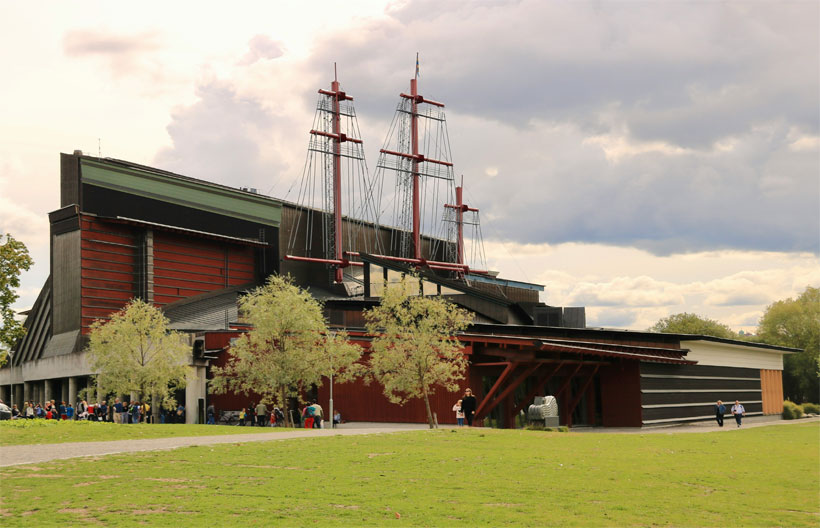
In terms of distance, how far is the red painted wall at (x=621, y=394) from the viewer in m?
46.6

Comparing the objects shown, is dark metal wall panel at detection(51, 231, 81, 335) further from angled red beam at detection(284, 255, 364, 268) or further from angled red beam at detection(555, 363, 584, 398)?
angled red beam at detection(555, 363, 584, 398)

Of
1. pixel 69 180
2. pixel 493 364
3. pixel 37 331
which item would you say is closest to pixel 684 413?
pixel 493 364

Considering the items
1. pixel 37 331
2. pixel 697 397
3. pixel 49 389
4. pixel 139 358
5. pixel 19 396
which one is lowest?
pixel 697 397

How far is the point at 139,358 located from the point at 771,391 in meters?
45.4

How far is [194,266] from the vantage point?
67.4 meters

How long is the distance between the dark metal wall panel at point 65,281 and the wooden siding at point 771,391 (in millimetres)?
48598

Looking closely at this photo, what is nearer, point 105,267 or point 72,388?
point 72,388

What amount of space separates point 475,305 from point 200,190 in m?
25.0

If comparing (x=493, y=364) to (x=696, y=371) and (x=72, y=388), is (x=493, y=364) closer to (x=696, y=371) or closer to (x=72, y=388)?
(x=696, y=371)

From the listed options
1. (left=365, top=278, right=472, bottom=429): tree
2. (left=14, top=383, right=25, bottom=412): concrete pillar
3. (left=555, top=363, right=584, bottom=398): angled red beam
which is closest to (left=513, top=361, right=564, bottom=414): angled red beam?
(left=555, top=363, right=584, bottom=398): angled red beam

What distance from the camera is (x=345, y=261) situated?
255 feet

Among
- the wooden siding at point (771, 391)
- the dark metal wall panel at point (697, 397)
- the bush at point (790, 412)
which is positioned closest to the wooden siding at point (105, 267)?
the dark metal wall panel at point (697, 397)

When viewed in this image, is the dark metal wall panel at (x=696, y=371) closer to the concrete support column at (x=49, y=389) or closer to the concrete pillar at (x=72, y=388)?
the concrete pillar at (x=72, y=388)

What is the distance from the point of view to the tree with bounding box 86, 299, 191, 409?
43.6 meters
